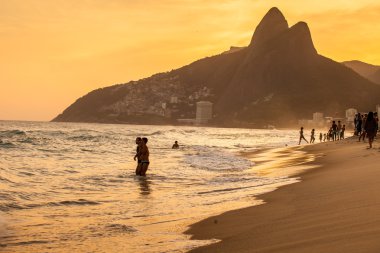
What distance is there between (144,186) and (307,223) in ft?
32.5

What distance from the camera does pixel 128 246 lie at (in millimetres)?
7176

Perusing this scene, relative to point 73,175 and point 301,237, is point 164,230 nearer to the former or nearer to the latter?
point 301,237

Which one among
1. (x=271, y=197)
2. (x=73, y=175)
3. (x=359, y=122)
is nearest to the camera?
(x=271, y=197)

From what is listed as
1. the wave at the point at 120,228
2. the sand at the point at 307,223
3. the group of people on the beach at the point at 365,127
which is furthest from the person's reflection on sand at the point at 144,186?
the group of people on the beach at the point at 365,127

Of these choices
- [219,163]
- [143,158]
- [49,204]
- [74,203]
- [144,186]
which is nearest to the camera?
[49,204]

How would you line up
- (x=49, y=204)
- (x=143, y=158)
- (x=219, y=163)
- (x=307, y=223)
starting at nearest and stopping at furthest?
(x=307, y=223)
(x=49, y=204)
(x=143, y=158)
(x=219, y=163)

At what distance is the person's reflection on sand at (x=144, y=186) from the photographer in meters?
14.6

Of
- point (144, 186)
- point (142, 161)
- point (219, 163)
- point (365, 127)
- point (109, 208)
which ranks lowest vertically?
point (219, 163)

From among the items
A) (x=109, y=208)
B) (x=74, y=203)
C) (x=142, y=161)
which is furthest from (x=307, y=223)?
(x=142, y=161)

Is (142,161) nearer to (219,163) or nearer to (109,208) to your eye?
(109,208)

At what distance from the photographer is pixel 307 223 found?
6.89 metres

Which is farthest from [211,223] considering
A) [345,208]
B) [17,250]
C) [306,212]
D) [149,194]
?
[149,194]

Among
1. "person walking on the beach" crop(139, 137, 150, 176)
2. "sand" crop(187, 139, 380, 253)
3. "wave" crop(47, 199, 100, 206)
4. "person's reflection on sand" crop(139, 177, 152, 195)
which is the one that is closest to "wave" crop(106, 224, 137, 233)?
"sand" crop(187, 139, 380, 253)

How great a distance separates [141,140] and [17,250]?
45.7ft
